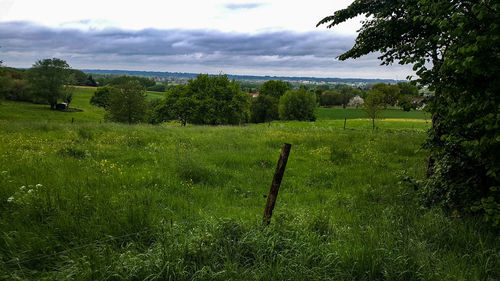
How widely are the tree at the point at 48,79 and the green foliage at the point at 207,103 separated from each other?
32.0m

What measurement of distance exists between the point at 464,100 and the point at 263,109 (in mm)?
80982

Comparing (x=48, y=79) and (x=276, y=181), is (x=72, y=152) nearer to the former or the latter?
(x=276, y=181)

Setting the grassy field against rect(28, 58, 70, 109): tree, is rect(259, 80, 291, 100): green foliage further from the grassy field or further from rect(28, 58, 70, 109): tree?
the grassy field

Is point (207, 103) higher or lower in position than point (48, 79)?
lower

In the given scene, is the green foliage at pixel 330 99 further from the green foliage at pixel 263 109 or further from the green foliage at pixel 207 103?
the green foliage at pixel 207 103

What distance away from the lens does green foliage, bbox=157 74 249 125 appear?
5331 cm

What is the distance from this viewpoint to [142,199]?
613 cm

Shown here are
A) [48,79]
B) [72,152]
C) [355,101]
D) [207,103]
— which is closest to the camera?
[72,152]

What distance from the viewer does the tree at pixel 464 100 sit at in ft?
12.5

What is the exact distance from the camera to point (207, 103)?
53.2 m

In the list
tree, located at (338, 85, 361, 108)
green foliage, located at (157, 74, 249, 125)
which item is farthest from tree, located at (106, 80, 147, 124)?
tree, located at (338, 85, 361, 108)

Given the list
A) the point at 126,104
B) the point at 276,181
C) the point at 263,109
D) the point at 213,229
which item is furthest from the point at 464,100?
the point at 263,109

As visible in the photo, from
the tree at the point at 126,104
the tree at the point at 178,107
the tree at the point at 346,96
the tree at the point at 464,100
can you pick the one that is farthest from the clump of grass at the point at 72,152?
the tree at the point at 346,96

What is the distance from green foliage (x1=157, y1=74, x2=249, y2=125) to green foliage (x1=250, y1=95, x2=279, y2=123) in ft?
85.6
